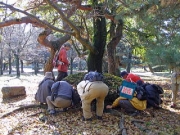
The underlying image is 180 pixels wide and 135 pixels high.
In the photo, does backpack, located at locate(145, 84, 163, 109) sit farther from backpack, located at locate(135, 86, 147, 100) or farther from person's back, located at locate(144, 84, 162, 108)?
backpack, located at locate(135, 86, 147, 100)

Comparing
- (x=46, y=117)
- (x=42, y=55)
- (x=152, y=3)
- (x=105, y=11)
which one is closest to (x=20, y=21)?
(x=105, y=11)

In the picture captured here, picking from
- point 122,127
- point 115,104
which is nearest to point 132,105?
point 115,104

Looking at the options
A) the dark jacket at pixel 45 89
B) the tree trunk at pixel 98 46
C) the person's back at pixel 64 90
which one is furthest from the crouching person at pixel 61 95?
the tree trunk at pixel 98 46

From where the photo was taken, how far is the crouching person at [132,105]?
620 centimetres

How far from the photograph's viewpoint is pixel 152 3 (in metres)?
4.42

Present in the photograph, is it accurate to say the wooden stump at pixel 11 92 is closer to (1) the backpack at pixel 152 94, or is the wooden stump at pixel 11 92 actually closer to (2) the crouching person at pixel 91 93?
(2) the crouching person at pixel 91 93

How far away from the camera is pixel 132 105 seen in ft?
20.5

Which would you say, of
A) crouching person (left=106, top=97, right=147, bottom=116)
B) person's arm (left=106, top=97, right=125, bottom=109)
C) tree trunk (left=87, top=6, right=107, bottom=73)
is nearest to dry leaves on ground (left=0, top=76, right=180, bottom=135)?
crouching person (left=106, top=97, right=147, bottom=116)

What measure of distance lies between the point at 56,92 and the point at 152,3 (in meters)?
3.07

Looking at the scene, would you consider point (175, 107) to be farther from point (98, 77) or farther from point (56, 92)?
point (56, 92)

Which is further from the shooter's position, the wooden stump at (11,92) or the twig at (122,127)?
the wooden stump at (11,92)

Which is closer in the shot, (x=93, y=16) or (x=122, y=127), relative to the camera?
(x=122, y=127)

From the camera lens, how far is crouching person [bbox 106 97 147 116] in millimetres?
6196

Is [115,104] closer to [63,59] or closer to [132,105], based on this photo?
[132,105]
